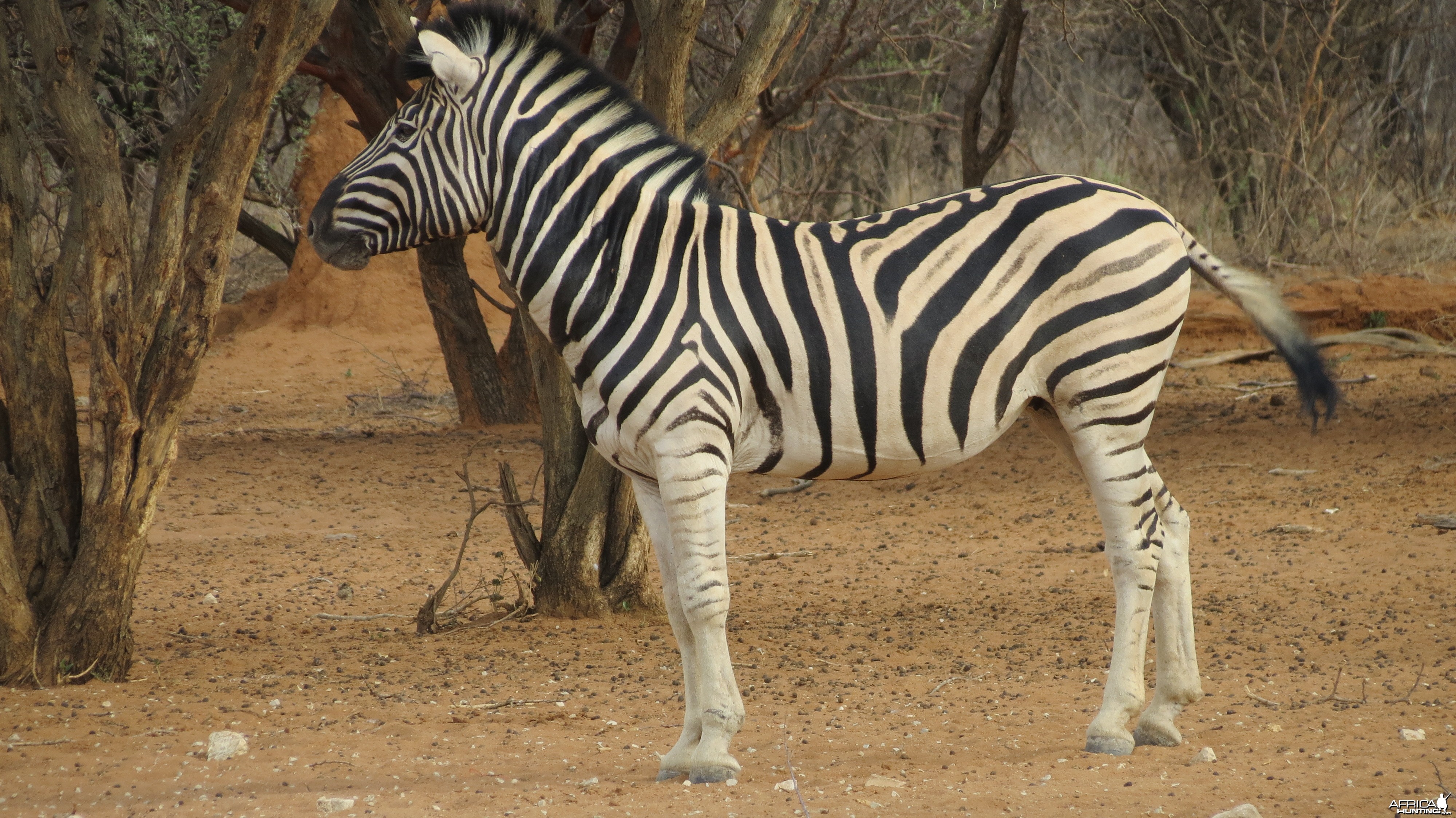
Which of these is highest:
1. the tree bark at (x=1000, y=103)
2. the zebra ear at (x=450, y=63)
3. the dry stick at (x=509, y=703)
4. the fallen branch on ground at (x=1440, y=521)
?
the tree bark at (x=1000, y=103)

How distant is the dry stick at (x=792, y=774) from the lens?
3.26 m

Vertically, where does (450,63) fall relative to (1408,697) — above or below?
above

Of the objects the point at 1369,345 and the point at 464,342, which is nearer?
the point at 464,342

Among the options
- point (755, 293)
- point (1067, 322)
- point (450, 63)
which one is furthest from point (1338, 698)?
point (450, 63)

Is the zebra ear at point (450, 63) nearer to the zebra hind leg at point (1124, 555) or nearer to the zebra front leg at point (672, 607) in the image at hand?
the zebra front leg at point (672, 607)

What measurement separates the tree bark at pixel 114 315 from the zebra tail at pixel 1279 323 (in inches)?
138

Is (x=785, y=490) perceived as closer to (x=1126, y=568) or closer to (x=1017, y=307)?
(x=1126, y=568)

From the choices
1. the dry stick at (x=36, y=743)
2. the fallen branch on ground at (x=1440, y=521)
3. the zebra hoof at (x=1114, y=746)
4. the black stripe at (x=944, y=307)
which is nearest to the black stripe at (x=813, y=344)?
the black stripe at (x=944, y=307)

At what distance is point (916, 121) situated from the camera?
515 inches

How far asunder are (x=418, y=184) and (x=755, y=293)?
43.9 inches

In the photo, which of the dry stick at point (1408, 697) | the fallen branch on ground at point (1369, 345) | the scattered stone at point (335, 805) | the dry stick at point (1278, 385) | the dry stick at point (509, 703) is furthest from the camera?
the fallen branch on ground at point (1369, 345)

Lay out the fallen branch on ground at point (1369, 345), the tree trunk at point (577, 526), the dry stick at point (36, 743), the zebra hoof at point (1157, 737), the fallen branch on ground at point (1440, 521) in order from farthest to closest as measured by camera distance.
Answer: the fallen branch on ground at point (1369, 345) < the fallen branch on ground at point (1440, 521) < the tree trunk at point (577, 526) < the dry stick at point (36, 743) < the zebra hoof at point (1157, 737)

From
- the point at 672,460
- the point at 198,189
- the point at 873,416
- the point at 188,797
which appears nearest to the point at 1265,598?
the point at 873,416

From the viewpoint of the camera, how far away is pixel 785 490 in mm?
8930
